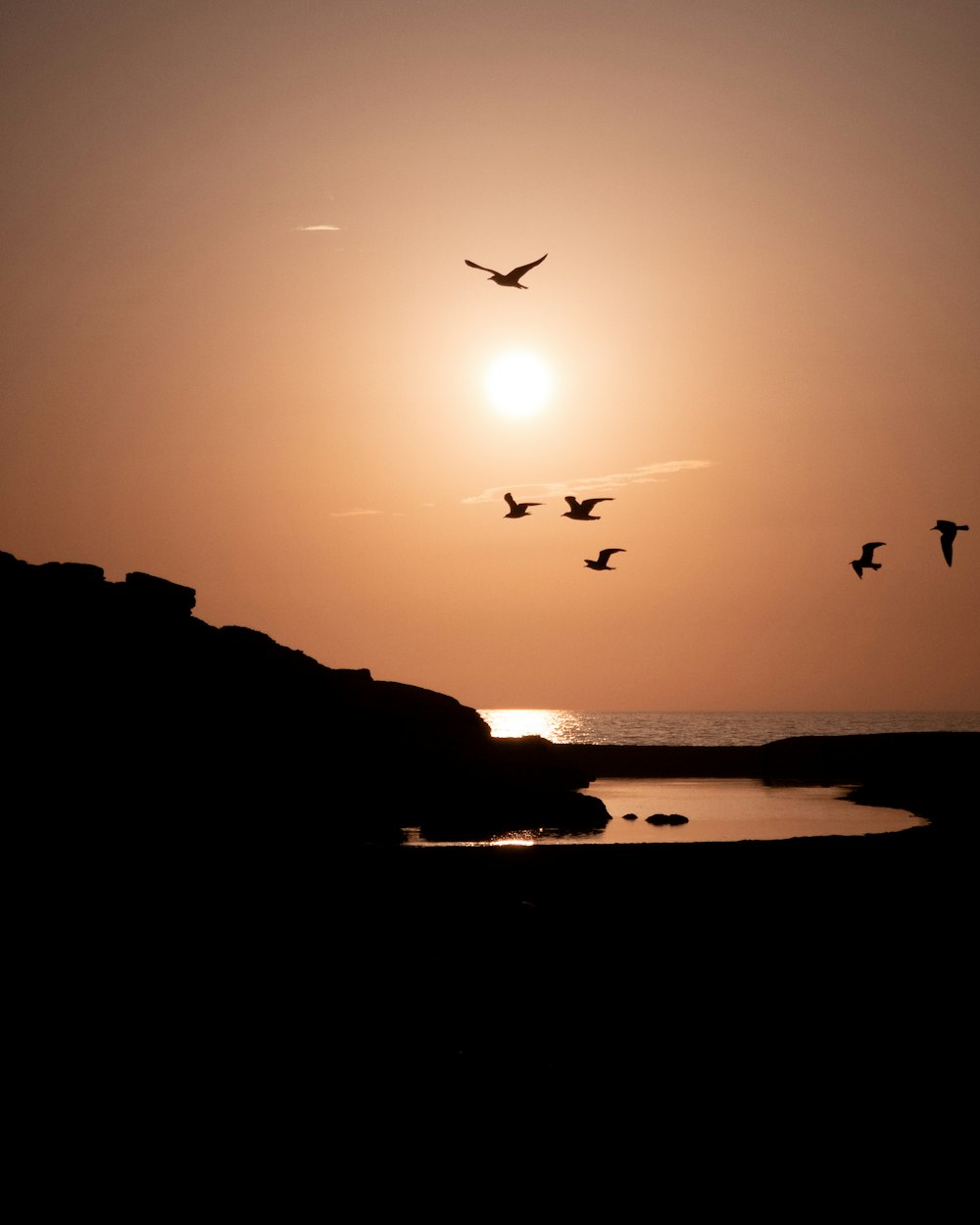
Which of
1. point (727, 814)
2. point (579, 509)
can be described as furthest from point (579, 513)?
point (727, 814)

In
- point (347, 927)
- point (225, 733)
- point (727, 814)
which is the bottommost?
point (727, 814)

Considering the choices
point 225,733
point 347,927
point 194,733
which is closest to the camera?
point 347,927

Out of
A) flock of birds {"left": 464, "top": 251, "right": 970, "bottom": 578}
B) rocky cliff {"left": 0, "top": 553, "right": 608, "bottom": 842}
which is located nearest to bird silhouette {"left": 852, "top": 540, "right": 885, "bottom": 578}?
flock of birds {"left": 464, "top": 251, "right": 970, "bottom": 578}

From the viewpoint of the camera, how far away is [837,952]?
65.3ft

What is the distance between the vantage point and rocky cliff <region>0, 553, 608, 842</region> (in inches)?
1422

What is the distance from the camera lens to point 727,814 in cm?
5288

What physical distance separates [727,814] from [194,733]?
2465 cm

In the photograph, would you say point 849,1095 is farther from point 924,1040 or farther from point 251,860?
point 251,860

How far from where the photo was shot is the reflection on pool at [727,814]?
4353cm

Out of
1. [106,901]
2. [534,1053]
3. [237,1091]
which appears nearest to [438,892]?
[106,901]

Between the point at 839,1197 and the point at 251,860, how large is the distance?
22.6 meters

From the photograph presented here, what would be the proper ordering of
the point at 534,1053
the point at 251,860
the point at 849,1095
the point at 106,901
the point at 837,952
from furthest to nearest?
the point at 251,860 < the point at 106,901 < the point at 837,952 < the point at 534,1053 < the point at 849,1095

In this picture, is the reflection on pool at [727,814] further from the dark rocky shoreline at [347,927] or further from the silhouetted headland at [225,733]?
the dark rocky shoreline at [347,927]

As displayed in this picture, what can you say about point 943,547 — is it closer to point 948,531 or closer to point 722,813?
point 948,531
